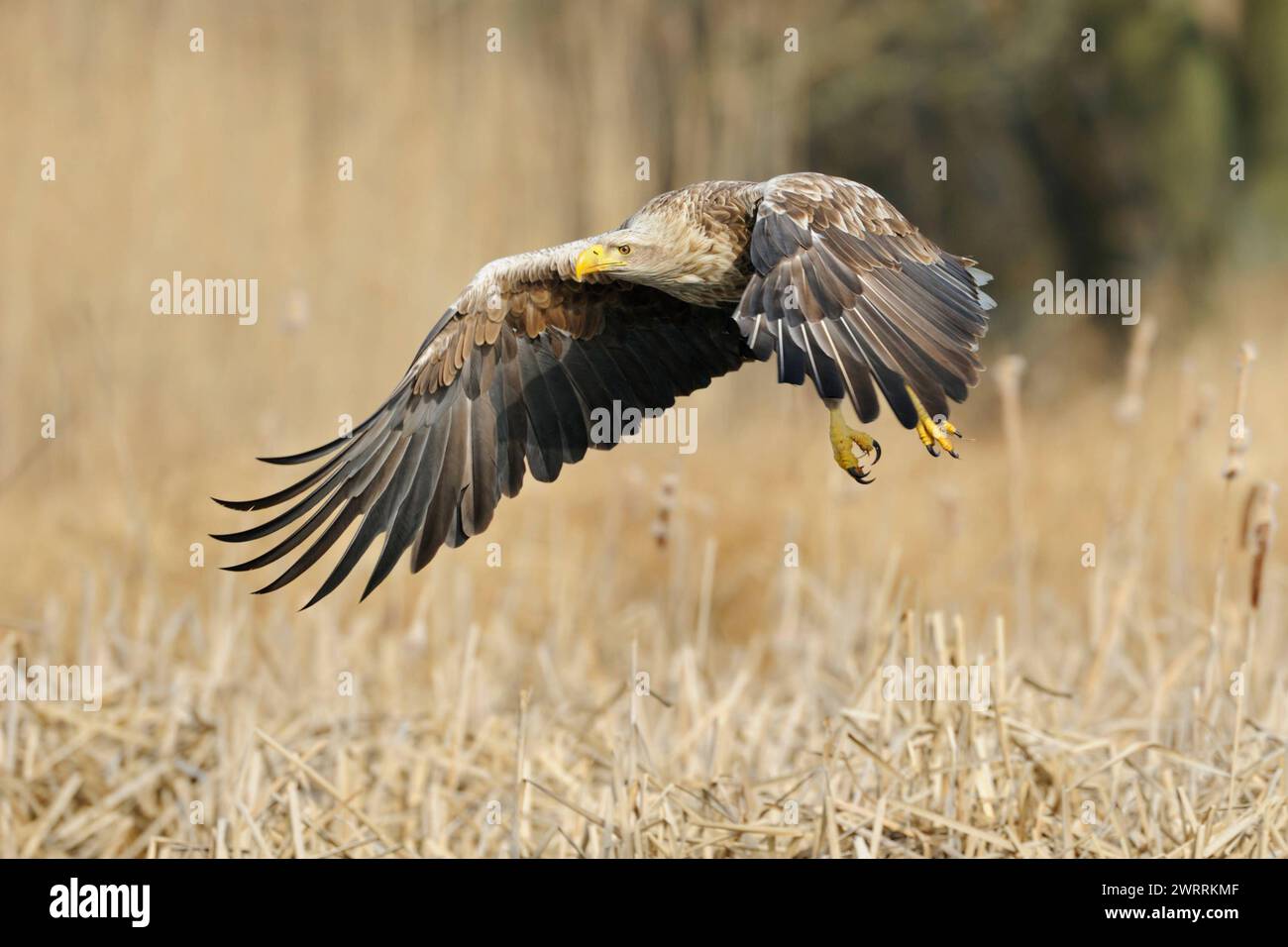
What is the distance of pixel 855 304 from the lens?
3.91m

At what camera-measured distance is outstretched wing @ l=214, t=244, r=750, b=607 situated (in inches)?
192

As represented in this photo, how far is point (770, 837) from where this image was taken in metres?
4.24

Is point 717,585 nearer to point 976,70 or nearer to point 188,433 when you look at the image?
point 188,433

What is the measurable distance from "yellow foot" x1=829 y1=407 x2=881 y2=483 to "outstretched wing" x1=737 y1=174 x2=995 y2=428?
0.43m

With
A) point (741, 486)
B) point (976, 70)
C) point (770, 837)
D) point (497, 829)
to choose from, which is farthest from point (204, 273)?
point (976, 70)

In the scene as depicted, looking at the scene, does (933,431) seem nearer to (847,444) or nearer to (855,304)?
(855,304)

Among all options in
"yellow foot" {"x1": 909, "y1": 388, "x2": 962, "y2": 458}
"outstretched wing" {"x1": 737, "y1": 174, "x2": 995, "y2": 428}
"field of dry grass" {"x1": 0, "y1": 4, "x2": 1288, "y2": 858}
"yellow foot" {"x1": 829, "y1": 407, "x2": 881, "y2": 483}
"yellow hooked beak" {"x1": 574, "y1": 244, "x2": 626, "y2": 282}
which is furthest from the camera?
"yellow hooked beak" {"x1": 574, "y1": 244, "x2": 626, "y2": 282}

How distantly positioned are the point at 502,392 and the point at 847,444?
1.21 metres

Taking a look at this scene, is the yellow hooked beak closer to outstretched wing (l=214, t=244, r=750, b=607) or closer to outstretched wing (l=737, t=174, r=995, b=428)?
outstretched wing (l=214, t=244, r=750, b=607)

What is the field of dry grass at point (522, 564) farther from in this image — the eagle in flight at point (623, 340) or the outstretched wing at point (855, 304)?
the outstretched wing at point (855, 304)

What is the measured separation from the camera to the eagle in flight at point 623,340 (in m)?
3.90

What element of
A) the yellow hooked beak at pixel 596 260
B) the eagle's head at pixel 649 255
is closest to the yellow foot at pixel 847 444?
the eagle's head at pixel 649 255

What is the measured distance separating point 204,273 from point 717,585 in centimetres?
335

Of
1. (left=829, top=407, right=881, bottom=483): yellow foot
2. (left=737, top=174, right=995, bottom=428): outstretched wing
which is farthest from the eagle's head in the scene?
(left=829, top=407, right=881, bottom=483): yellow foot
